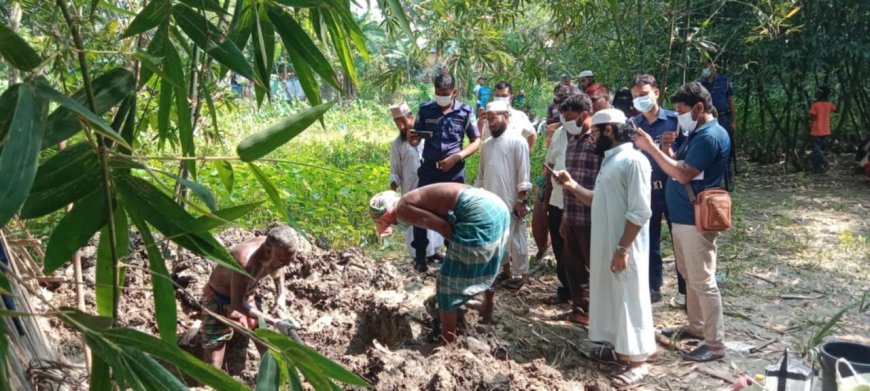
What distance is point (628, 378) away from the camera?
3.50 metres

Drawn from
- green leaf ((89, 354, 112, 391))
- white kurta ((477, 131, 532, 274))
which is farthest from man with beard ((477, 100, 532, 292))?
green leaf ((89, 354, 112, 391))

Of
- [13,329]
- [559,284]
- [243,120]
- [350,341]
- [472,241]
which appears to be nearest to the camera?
[13,329]

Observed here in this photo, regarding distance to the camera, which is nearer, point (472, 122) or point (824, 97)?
point (472, 122)

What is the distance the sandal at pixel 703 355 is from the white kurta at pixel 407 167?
242cm

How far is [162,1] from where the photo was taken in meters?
1.25

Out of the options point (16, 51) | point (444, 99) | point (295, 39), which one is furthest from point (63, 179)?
point (444, 99)

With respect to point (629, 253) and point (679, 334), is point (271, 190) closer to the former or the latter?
Result: point (629, 253)

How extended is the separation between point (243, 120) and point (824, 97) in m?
10.7

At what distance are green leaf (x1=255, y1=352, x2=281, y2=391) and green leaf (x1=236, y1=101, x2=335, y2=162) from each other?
1.12 ft

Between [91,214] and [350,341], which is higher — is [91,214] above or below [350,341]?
above

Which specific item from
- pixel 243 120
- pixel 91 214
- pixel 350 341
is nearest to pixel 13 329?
pixel 91 214

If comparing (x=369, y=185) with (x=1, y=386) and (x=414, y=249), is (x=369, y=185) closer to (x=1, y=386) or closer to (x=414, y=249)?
(x=414, y=249)

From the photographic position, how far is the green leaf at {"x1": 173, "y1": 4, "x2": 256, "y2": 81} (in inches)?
48.9

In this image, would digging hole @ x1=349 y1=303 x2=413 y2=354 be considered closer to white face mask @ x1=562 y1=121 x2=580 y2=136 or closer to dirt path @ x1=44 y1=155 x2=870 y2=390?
dirt path @ x1=44 y1=155 x2=870 y2=390
